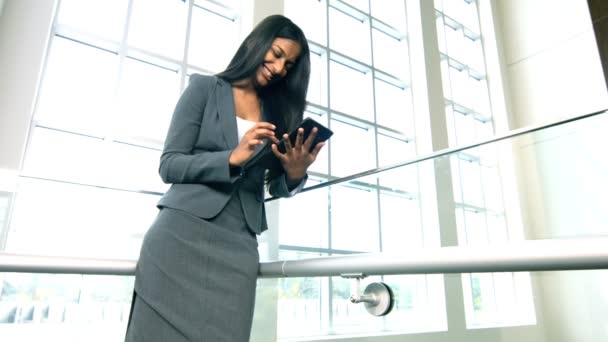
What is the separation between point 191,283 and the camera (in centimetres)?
101

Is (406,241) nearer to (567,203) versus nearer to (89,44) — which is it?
(567,203)

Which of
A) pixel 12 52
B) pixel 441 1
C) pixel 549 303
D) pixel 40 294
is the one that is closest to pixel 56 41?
pixel 12 52

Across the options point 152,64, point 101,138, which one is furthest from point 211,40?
point 101,138

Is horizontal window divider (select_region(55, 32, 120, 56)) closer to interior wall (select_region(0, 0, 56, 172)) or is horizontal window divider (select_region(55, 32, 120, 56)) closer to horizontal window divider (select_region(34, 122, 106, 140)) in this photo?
interior wall (select_region(0, 0, 56, 172))

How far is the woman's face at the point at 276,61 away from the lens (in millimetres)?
1192

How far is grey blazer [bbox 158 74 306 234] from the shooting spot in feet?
3.36

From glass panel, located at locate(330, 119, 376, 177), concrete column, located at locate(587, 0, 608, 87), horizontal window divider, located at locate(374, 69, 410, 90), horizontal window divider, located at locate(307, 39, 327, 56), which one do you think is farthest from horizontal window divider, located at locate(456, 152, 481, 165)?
horizontal window divider, located at locate(374, 69, 410, 90)

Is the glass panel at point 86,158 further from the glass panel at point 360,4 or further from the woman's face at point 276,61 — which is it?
the glass panel at point 360,4

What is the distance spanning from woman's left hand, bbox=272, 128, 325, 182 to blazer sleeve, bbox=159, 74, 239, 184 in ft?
0.53

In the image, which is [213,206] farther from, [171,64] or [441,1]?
[441,1]

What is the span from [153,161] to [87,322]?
1.61 metres

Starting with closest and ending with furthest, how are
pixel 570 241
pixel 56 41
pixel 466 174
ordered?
pixel 570 241, pixel 466 174, pixel 56 41

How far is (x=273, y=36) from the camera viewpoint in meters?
1.19

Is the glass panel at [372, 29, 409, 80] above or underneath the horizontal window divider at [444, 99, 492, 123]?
above
